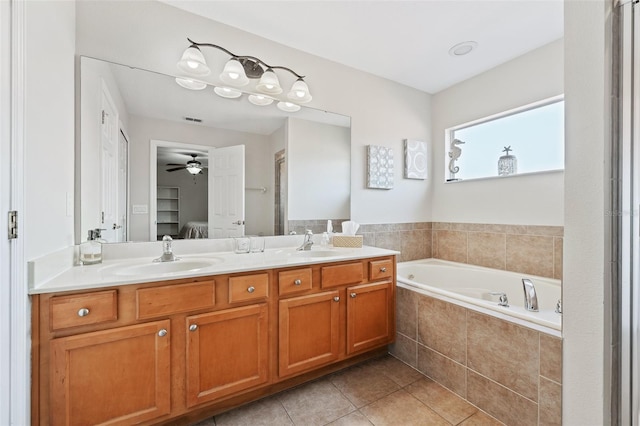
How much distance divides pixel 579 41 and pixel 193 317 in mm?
1767

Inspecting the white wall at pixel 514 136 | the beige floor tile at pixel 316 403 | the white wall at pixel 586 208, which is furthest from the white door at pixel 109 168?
the white wall at pixel 514 136

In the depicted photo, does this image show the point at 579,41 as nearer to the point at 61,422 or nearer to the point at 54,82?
the point at 54,82

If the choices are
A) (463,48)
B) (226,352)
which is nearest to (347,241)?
(226,352)

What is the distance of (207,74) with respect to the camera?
199 cm

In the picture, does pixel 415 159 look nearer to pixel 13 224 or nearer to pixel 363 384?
pixel 363 384

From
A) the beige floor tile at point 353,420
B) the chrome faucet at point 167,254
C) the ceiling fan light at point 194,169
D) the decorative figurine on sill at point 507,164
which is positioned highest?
the decorative figurine on sill at point 507,164

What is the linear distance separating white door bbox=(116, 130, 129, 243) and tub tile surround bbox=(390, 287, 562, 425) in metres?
2.08

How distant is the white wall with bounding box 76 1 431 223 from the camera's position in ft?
5.68

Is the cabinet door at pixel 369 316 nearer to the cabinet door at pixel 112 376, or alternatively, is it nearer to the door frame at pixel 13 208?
the cabinet door at pixel 112 376

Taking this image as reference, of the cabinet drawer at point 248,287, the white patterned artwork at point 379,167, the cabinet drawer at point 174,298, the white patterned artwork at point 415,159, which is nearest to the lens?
the cabinet drawer at point 174,298

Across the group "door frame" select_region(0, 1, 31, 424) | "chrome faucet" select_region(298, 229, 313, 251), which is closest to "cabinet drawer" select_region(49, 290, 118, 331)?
"door frame" select_region(0, 1, 31, 424)

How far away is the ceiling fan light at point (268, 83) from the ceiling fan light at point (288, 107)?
0.12m

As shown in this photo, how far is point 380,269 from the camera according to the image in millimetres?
2141

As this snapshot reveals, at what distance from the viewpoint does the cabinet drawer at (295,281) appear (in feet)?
5.60
